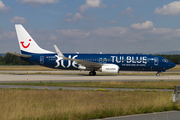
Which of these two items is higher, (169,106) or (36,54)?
(36,54)

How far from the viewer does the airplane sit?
41.1 meters

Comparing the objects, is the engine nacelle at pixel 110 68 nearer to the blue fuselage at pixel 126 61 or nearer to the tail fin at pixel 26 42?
the blue fuselage at pixel 126 61

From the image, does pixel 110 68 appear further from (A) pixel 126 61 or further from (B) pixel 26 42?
(B) pixel 26 42

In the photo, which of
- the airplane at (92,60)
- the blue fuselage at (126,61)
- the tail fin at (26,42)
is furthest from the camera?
the tail fin at (26,42)

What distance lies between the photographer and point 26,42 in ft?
146

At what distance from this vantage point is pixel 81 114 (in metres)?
10.1

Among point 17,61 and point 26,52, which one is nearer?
point 26,52

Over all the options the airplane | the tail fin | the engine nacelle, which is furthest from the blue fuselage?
the tail fin

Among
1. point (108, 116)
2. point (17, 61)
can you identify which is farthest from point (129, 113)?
point (17, 61)

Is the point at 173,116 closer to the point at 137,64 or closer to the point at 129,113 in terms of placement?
the point at 129,113

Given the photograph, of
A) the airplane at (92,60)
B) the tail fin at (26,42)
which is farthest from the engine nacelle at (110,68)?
the tail fin at (26,42)

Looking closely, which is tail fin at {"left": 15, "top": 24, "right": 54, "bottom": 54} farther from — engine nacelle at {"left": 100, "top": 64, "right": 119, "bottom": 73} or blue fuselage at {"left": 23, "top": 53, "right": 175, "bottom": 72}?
engine nacelle at {"left": 100, "top": 64, "right": 119, "bottom": 73}

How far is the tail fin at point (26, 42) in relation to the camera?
44.3m

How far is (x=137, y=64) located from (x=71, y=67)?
13.8m
